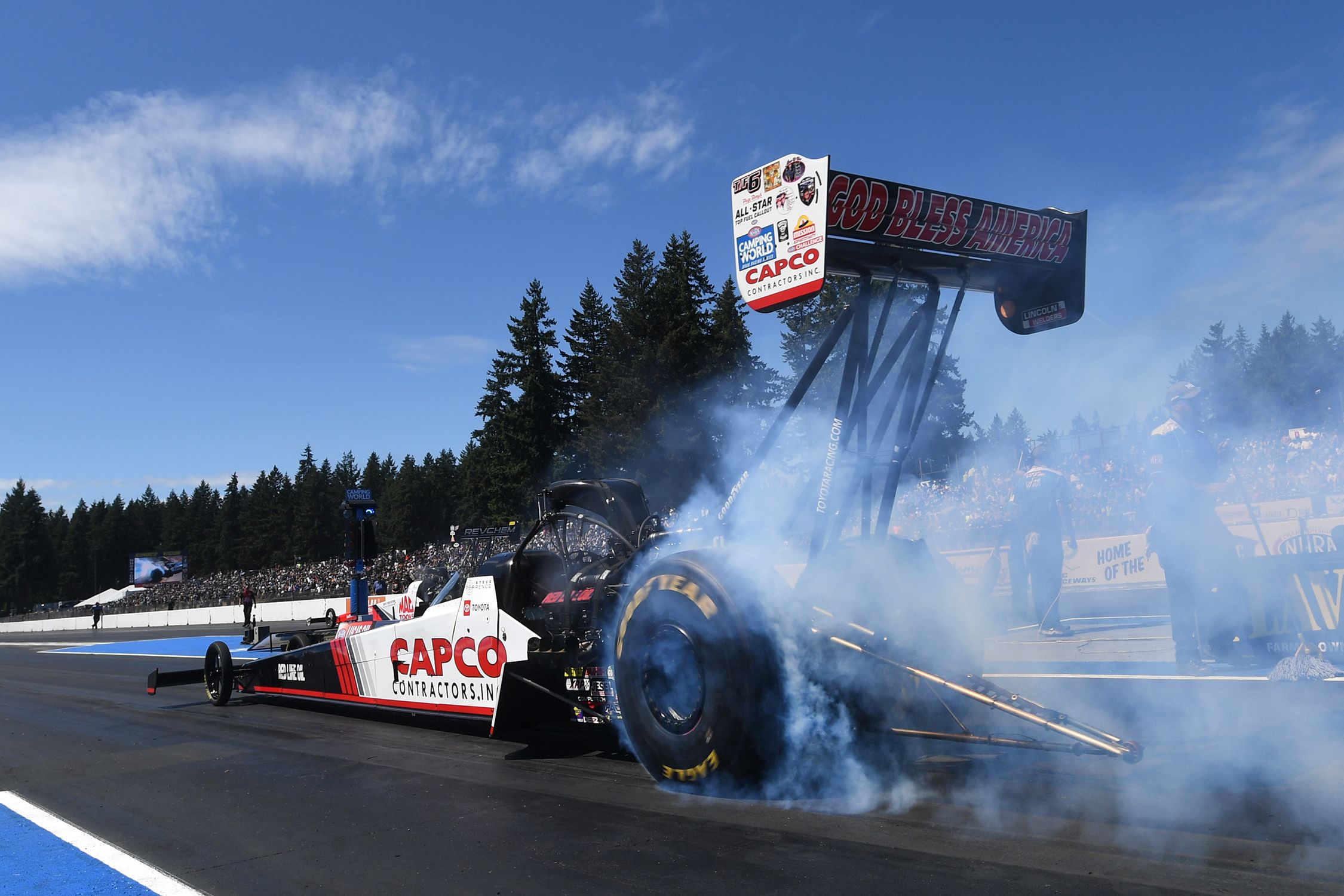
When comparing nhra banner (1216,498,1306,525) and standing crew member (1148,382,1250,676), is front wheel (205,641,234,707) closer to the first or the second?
standing crew member (1148,382,1250,676)

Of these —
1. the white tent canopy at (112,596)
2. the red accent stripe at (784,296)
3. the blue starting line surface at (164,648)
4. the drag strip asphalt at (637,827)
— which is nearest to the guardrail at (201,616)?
the blue starting line surface at (164,648)

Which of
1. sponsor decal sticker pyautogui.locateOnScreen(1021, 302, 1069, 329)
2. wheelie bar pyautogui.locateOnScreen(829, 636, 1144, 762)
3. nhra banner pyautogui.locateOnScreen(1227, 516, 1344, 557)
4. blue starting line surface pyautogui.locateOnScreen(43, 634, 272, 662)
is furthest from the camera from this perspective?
blue starting line surface pyautogui.locateOnScreen(43, 634, 272, 662)

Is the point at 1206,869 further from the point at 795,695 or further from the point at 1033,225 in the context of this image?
the point at 1033,225

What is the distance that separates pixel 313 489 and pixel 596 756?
111163 millimetres

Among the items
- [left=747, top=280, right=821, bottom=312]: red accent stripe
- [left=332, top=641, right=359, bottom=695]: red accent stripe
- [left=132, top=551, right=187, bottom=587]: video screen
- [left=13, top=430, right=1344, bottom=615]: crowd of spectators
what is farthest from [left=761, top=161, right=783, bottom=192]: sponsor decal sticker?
[left=132, top=551, right=187, bottom=587]: video screen

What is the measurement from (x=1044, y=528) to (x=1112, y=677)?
3.68 m

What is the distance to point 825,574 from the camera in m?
4.95

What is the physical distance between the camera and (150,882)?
3.96 m

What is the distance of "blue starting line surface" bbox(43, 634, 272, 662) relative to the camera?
2150 cm

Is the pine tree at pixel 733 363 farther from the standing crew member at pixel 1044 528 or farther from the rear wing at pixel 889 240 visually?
the rear wing at pixel 889 240

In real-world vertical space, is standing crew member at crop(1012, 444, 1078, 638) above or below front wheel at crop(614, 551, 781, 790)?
above

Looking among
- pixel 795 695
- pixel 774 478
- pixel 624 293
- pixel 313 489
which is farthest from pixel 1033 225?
pixel 313 489

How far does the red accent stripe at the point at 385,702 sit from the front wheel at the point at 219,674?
795 mm

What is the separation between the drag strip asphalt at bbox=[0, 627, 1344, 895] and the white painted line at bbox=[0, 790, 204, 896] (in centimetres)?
7
